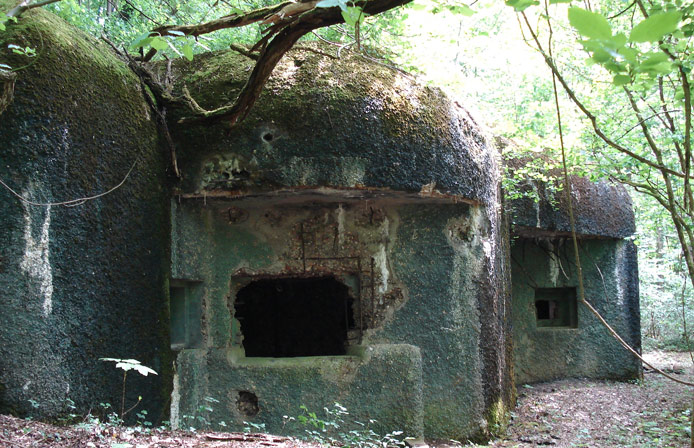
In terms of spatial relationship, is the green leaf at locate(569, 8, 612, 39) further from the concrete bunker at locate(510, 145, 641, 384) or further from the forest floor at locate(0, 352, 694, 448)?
the concrete bunker at locate(510, 145, 641, 384)

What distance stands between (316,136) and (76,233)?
171 centimetres

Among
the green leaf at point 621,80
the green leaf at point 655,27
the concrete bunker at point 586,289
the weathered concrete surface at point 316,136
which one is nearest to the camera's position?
the green leaf at point 655,27

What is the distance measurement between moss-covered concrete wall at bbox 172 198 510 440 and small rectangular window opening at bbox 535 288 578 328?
3.13 meters

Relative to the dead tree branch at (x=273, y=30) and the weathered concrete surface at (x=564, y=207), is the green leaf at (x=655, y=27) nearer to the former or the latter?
the dead tree branch at (x=273, y=30)

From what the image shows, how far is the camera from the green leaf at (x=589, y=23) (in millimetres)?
1069

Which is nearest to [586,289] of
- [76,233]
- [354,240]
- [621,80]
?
[354,240]

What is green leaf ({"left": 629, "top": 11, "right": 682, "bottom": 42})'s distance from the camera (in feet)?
3.43

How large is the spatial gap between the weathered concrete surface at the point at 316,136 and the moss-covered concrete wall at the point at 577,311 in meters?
3.35

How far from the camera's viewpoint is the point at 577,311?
7.59 metres

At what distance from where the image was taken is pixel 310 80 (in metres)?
4.39

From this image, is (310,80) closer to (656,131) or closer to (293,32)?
(293,32)

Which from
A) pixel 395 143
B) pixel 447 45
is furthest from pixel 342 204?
pixel 447 45

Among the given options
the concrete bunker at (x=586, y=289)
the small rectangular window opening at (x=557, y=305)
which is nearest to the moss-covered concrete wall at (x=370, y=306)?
the concrete bunker at (x=586, y=289)

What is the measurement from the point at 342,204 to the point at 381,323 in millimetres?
997
